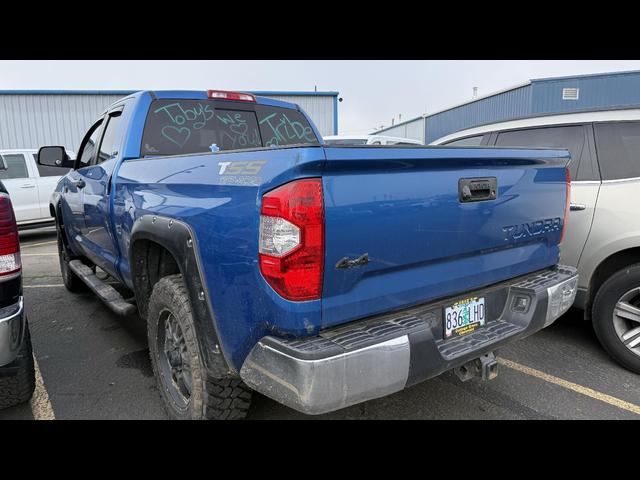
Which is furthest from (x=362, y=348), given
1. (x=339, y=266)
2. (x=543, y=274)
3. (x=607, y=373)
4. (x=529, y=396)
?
(x=607, y=373)

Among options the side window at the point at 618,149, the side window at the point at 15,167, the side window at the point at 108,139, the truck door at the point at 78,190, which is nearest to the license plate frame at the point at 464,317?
the side window at the point at 618,149

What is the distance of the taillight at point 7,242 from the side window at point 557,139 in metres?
3.83

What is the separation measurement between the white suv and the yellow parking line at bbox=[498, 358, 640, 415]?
0.47 m

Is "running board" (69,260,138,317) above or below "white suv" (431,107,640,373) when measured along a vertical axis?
below

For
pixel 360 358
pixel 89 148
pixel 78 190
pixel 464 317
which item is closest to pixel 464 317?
pixel 464 317

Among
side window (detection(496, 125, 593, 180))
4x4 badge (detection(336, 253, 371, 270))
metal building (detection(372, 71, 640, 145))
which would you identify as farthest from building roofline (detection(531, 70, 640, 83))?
4x4 badge (detection(336, 253, 371, 270))

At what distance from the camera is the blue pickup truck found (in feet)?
5.48

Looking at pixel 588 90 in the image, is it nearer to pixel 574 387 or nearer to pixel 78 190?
pixel 574 387

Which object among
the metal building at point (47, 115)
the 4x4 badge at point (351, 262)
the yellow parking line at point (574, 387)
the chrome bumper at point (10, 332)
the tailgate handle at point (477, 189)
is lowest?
the yellow parking line at point (574, 387)

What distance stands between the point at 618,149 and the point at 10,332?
162 inches

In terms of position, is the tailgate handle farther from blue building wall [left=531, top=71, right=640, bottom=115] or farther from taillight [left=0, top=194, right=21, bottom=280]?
blue building wall [left=531, top=71, right=640, bottom=115]

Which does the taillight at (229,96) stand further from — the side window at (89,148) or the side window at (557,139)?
the side window at (557,139)

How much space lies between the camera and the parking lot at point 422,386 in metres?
2.67

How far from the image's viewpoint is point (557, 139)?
144 inches
